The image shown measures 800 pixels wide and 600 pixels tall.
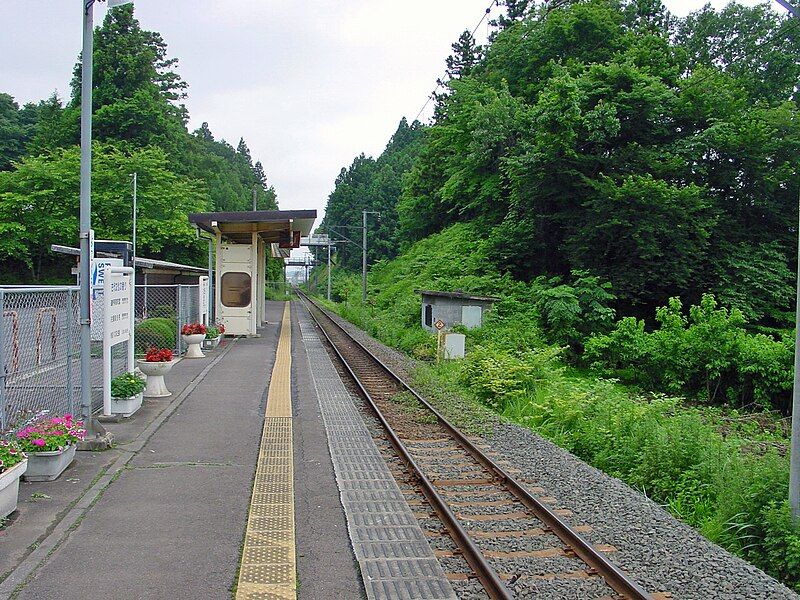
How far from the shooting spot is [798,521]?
18.0ft

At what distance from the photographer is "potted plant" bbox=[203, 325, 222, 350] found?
19.7 m

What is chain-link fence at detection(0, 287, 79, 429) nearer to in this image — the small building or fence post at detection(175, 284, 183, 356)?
fence post at detection(175, 284, 183, 356)

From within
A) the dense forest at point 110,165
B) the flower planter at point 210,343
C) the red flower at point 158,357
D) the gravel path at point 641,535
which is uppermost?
the dense forest at point 110,165

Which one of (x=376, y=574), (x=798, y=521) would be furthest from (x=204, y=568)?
(x=798, y=521)

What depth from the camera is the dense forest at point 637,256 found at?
8.84m

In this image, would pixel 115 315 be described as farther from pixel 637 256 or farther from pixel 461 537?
pixel 637 256

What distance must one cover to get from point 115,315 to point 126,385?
1.09 m

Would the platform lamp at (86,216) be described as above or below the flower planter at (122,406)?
above

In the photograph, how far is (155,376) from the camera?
1159 cm

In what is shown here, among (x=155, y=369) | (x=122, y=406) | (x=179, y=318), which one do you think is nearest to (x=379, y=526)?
(x=122, y=406)

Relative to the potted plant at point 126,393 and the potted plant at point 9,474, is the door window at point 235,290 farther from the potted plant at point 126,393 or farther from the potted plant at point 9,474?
the potted plant at point 9,474

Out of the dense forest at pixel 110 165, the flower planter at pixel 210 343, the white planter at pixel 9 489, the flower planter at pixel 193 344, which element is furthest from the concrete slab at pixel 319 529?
the dense forest at pixel 110 165

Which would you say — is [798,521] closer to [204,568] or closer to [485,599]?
[485,599]

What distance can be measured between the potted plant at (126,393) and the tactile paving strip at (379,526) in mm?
2728
